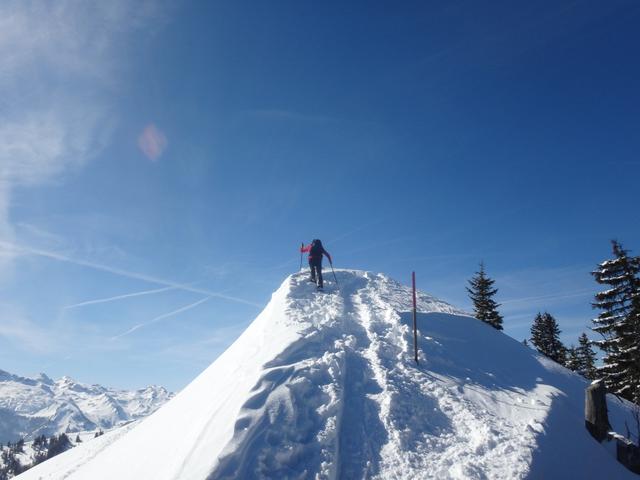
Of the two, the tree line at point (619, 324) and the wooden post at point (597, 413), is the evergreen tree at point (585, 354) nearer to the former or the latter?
the tree line at point (619, 324)

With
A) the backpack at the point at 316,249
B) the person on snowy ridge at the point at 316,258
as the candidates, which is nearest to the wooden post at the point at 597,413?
the person on snowy ridge at the point at 316,258

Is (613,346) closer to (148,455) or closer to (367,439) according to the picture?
(367,439)

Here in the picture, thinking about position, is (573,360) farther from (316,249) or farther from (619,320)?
(316,249)

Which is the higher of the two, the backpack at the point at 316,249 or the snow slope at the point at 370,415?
the backpack at the point at 316,249

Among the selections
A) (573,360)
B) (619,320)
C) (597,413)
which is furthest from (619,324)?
(573,360)

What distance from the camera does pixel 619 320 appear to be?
2369cm

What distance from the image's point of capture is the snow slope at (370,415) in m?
7.04

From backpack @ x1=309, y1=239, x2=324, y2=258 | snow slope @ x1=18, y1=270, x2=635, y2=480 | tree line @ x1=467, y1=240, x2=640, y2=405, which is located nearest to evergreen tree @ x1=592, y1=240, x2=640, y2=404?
→ tree line @ x1=467, y1=240, x2=640, y2=405

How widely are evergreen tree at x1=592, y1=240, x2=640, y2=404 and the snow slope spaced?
13.9m

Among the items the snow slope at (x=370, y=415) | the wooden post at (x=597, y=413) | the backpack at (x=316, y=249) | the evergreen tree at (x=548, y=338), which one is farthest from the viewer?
the evergreen tree at (x=548, y=338)

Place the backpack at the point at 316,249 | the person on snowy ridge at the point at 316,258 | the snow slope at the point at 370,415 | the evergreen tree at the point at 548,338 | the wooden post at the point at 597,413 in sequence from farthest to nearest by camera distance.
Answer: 1. the evergreen tree at the point at 548,338
2. the backpack at the point at 316,249
3. the person on snowy ridge at the point at 316,258
4. the wooden post at the point at 597,413
5. the snow slope at the point at 370,415

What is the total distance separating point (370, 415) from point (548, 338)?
43945 mm

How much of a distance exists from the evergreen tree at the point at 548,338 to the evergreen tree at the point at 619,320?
65.6ft

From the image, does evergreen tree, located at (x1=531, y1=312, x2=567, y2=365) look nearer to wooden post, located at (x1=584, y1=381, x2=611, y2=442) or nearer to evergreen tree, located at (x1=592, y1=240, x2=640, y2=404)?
evergreen tree, located at (x1=592, y1=240, x2=640, y2=404)
